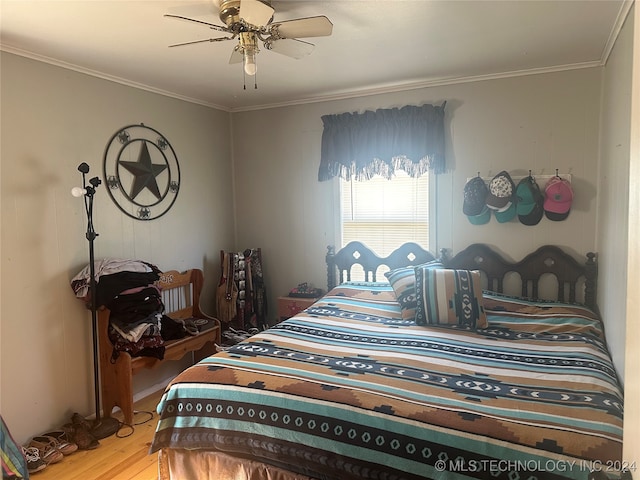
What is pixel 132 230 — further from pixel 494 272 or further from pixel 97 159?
pixel 494 272

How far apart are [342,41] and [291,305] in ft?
7.70

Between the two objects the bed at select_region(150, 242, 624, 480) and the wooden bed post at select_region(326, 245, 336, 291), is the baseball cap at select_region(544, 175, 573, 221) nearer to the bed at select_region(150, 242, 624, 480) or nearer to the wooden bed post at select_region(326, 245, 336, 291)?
the bed at select_region(150, 242, 624, 480)

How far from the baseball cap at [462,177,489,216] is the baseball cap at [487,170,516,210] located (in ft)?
0.19

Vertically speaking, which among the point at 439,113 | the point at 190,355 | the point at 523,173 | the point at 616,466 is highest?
the point at 439,113

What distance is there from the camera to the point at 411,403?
183cm

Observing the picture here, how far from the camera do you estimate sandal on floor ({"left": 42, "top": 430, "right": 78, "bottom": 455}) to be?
2691mm

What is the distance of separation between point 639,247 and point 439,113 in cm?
305

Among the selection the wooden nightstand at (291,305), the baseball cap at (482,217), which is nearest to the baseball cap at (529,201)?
the baseball cap at (482,217)

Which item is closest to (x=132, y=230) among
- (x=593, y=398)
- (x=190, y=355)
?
(x=190, y=355)

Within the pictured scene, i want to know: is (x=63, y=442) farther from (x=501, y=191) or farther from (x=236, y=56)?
(x=501, y=191)

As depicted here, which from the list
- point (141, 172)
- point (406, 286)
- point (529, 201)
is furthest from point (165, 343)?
point (529, 201)

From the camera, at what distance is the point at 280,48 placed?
2.31m

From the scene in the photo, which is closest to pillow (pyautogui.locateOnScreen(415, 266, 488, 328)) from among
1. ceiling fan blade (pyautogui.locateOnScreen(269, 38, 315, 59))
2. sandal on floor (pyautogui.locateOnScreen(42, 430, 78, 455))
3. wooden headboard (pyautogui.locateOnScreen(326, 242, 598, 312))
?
wooden headboard (pyautogui.locateOnScreen(326, 242, 598, 312))

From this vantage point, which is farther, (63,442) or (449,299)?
(449,299)
